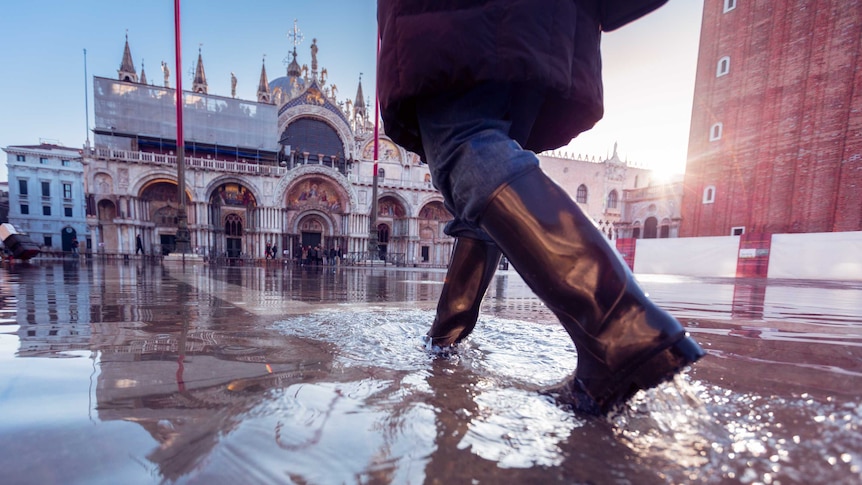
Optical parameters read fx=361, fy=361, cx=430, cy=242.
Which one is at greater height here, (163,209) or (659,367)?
(163,209)

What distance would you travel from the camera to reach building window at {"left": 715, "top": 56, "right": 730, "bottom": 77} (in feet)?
52.7

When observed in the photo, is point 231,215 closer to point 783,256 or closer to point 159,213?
point 159,213

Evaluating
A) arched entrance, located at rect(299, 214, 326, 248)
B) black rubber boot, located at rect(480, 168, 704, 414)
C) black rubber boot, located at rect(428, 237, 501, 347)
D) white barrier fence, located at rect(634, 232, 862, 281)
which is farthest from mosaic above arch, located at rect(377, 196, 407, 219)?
black rubber boot, located at rect(480, 168, 704, 414)

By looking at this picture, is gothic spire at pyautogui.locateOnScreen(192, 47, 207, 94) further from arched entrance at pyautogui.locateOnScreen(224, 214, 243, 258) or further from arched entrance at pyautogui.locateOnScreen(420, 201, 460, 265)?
arched entrance at pyautogui.locateOnScreen(420, 201, 460, 265)

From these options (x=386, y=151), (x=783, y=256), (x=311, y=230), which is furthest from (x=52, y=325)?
(x=386, y=151)

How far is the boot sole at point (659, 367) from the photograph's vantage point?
561mm

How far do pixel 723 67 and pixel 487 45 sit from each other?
851 inches

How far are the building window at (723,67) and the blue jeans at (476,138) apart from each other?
2125 cm

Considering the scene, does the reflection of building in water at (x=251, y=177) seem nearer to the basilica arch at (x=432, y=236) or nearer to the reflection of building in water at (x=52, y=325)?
the basilica arch at (x=432, y=236)

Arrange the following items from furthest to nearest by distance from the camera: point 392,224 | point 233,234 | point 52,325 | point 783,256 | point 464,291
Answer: point 392,224 → point 233,234 → point 783,256 → point 52,325 → point 464,291

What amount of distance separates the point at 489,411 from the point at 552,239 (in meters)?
0.33

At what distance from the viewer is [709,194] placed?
1684 cm

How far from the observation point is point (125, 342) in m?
1.13

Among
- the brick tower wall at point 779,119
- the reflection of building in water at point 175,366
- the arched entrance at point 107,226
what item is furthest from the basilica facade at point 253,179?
the reflection of building in water at point 175,366
